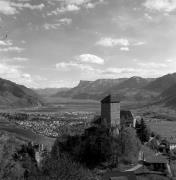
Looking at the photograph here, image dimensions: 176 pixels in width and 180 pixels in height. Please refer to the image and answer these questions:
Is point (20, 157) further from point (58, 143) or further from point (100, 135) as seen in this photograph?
point (100, 135)

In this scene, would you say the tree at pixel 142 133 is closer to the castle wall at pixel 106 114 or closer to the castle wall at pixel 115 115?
the castle wall at pixel 115 115

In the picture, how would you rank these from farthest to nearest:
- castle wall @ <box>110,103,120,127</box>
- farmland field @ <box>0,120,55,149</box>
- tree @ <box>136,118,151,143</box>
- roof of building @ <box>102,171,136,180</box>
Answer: farmland field @ <box>0,120,55,149</box> < tree @ <box>136,118,151,143</box> < castle wall @ <box>110,103,120,127</box> < roof of building @ <box>102,171,136,180</box>

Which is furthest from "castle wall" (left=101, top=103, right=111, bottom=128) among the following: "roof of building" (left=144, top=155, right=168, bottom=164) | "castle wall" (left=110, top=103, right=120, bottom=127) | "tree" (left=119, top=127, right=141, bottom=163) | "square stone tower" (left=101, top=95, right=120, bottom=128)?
"roof of building" (left=144, top=155, right=168, bottom=164)

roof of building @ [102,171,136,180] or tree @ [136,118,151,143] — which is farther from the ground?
tree @ [136,118,151,143]

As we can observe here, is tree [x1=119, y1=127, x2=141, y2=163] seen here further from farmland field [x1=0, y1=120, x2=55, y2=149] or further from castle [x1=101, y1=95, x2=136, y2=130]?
farmland field [x1=0, y1=120, x2=55, y2=149]

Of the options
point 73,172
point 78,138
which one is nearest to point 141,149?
point 78,138

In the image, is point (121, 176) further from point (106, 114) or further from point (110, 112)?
point (106, 114)

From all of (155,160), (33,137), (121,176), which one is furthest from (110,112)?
(33,137)

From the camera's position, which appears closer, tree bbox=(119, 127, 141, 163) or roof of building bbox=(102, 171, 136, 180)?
roof of building bbox=(102, 171, 136, 180)

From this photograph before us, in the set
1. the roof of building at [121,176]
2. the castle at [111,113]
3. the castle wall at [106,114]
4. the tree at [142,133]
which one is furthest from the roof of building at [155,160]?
the roof of building at [121,176]

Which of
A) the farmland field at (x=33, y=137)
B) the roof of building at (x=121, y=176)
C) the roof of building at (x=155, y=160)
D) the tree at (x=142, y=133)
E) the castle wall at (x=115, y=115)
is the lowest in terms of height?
the farmland field at (x=33, y=137)
